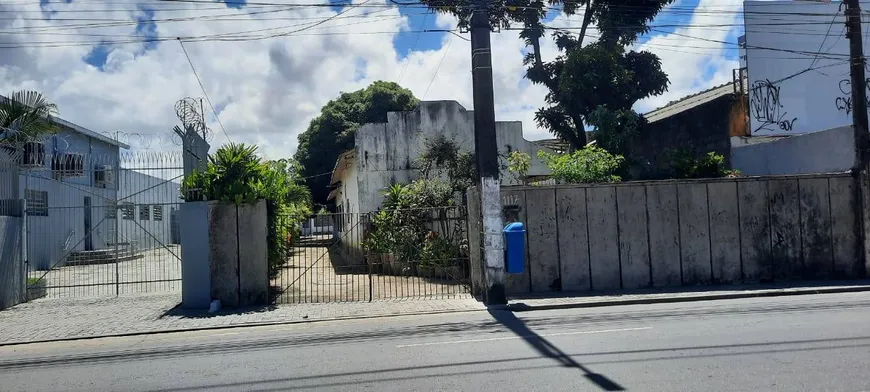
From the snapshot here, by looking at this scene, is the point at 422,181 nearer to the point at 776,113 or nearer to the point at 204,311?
the point at 204,311

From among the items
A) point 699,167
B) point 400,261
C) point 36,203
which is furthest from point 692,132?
point 36,203

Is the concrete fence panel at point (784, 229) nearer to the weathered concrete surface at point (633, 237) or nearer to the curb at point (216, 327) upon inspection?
Result: the weathered concrete surface at point (633, 237)

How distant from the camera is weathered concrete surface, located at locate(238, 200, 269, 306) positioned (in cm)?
1292

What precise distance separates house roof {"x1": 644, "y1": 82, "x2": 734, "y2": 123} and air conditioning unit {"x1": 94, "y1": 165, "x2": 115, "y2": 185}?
1769cm

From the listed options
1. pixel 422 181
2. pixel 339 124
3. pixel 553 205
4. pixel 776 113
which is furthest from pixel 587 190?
pixel 339 124

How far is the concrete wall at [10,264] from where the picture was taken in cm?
1304

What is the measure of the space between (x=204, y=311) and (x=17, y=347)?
126 inches

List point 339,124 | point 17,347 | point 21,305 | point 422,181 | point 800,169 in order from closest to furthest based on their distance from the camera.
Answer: point 17,347
point 21,305
point 800,169
point 422,181
point 339,124

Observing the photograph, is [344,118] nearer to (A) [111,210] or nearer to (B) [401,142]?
(B) [401,142]

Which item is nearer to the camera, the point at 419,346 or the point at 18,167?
the point at 419,346

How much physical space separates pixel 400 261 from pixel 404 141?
7105 mm

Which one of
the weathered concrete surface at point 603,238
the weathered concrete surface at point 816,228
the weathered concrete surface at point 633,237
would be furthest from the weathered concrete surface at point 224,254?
the weathered concrete surface at point 816,228

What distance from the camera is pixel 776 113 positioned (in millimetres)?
19547

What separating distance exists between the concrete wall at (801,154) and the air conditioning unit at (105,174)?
17172 mm
